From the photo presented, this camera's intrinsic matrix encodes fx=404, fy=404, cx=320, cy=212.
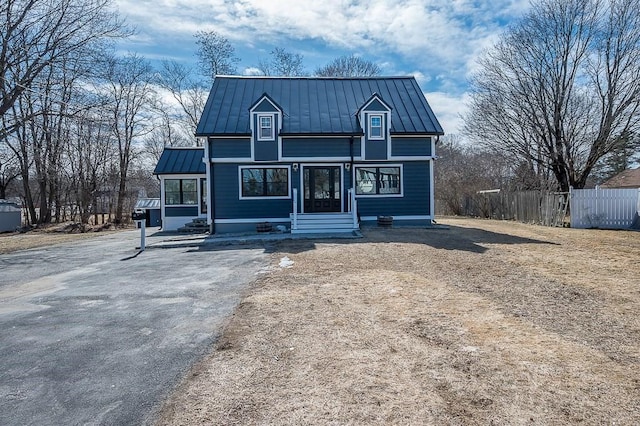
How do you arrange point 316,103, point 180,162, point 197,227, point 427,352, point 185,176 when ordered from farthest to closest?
1. point 180,162
2. point 185,176
3. point 197,227
4. point 316,103
5. point 427,352

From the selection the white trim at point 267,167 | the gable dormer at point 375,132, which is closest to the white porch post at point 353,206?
the gable dormer at point 375,132

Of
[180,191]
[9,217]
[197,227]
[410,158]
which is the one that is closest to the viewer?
[410,158]

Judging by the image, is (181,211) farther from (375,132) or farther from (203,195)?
(375,132)

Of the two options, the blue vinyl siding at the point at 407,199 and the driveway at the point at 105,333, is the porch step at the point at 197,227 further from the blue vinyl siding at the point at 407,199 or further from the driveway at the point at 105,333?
the driveway at the point at 105,333

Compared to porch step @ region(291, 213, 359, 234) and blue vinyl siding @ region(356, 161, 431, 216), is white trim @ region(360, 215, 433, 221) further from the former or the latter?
porch step @ region(291, 213, 359, 234)

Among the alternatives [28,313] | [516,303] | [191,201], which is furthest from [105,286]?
[191,201]

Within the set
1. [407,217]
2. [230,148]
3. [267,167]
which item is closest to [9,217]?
[230,148]

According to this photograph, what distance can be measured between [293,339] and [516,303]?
3176 mm

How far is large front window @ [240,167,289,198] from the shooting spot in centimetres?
1706

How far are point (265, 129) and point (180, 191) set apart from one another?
6856 mm

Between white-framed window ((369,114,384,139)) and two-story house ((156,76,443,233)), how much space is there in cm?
4

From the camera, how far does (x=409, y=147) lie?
1730 cm

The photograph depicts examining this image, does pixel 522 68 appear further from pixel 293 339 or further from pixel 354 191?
pixel 293 339

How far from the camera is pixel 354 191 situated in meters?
17.0
